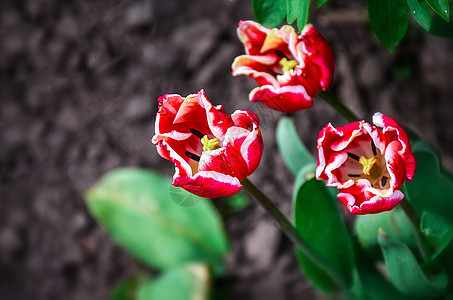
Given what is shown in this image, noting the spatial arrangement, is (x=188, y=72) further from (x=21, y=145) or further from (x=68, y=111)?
(x=21, y=145)

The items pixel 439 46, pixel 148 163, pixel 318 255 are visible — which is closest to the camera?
pixel 318 255

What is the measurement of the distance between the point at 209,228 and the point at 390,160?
882 millimetres

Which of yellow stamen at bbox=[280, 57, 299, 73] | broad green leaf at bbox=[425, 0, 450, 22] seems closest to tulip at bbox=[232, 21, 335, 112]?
yellow stamen at bbox=[280, 57, 299, 73]

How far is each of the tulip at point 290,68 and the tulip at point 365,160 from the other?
6 centimetres

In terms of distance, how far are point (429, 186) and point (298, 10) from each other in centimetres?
28

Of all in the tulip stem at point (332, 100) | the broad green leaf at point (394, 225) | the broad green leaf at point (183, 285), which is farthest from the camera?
the broad green leaf at point (183, 285)

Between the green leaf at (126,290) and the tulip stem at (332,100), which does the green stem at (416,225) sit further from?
the green leaf at (126,290)

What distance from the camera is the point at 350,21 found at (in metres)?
1.34

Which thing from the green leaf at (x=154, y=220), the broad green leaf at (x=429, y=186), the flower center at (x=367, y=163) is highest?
the flower center at (x=367, y=163)

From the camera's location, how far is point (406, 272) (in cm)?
64

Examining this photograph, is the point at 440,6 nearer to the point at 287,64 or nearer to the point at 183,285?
the point at 287,64

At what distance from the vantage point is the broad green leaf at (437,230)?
0.61 metres

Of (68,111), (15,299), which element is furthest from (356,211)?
(15,299)

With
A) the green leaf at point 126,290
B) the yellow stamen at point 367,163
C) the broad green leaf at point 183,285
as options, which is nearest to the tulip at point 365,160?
the yellow stamen at point 367,163
